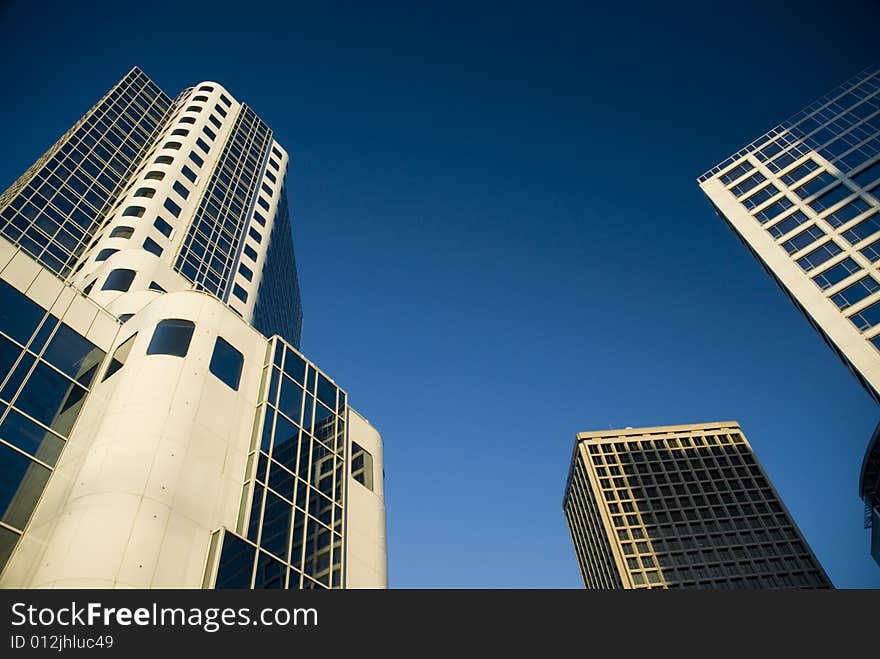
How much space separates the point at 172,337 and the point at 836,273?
166ft

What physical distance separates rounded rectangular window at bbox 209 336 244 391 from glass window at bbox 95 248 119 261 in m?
24.1

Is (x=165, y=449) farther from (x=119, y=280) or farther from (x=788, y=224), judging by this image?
(x=788, y=224)

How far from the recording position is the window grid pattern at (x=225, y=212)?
154 ft

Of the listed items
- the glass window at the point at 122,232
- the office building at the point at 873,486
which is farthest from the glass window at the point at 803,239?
the glass window at the point at 122,232

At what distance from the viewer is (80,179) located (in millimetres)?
53062

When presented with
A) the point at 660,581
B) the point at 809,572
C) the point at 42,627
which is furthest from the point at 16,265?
the point at 809,572

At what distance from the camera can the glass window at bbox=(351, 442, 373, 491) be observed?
2850 centimetres

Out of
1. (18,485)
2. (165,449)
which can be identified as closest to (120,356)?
(165,449)

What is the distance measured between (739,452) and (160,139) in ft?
309

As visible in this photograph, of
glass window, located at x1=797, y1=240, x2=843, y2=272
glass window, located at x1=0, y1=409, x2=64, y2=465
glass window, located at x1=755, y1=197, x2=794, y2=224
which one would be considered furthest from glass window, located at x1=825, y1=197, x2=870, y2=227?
glass window, located at x1=0, y1=409, x2=64, y2=465

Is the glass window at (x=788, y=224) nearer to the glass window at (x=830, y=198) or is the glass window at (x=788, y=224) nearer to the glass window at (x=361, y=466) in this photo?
the glass window at (x=830, y=198)

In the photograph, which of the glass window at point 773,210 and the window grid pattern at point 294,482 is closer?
the window grid pattern at point 294,482

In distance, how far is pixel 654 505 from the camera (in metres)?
83.0

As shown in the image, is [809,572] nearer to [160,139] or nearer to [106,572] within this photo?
[106,572]
